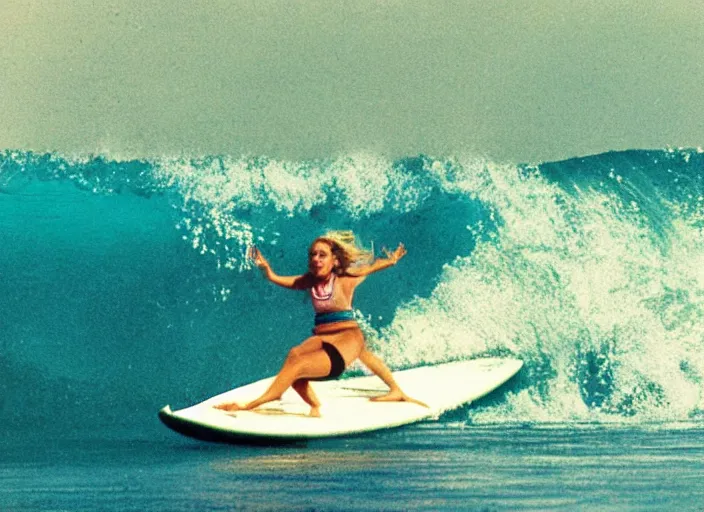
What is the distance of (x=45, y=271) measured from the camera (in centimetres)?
492

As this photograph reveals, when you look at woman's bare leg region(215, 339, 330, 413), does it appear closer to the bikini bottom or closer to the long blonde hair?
the bikini bottom

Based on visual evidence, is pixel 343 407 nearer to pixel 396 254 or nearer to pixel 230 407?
pixel 230 407

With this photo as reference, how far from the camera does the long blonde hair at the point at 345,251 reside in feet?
15.8

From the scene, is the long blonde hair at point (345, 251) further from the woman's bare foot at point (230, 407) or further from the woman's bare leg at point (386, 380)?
the woman's bare foot at point (230, 407)

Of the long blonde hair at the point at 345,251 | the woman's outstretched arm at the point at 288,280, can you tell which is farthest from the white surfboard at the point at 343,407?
the long blonde hair at the point at 345,251

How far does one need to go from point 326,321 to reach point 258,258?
40 cm

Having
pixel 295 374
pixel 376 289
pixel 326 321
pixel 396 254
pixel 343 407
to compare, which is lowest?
pixel 343 407

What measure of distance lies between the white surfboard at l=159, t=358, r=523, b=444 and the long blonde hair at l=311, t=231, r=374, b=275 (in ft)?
1.68

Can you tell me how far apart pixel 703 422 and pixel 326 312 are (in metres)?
1.60

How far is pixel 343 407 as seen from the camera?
482 centimetres

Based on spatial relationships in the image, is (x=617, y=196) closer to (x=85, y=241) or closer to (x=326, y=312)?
(x=326, y=312)

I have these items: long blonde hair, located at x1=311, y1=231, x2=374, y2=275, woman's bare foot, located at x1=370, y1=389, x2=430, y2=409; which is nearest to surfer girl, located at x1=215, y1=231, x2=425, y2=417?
long blonde hair, located at x1=311, y1=231, x2=374, y2=275

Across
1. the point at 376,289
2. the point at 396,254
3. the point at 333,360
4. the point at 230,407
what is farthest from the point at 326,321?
the point at 230,407

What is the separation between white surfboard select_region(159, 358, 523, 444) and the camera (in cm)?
464
